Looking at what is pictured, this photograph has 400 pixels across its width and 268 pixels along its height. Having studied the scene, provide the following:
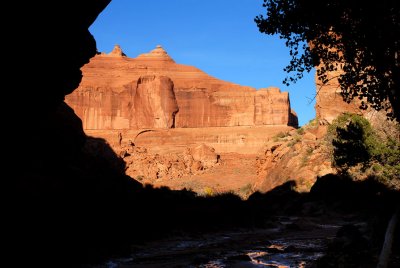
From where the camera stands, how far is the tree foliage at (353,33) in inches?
327

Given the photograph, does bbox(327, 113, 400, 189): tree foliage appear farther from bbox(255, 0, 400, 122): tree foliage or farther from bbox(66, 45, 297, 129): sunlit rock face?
bbox(66, 45, 297, 129): sunlit rock face

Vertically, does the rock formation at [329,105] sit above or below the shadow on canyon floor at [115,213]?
above

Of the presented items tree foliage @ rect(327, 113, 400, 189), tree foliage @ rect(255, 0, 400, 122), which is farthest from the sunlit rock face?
tree foliage @ rect(255, 0, 400, 122)

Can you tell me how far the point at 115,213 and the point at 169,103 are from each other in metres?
81.1

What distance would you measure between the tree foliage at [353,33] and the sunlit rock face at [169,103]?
91.7 metres

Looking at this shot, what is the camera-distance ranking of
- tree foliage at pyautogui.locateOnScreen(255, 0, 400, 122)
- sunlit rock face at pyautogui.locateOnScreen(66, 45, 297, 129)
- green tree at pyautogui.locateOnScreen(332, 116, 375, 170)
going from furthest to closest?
sunlit rock face at pyautogui.locateOnScreen(66, 45, 297, 129) < green tree at pyautogui.locateOnScreen(332, 116, 375, 170) < tree foliage at pyautogui.locateOnScreen(255, 0, 400, 122)

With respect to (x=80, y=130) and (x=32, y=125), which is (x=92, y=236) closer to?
(x=32, y=125)

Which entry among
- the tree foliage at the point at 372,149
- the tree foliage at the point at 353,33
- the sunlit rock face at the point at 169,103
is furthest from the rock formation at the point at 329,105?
the sunlit rock face at the point at 169,103

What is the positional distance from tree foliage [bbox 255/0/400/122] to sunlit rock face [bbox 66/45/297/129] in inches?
3609

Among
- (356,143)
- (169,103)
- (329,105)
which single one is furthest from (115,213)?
(169,103)

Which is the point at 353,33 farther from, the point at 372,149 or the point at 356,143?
the point at 356,143

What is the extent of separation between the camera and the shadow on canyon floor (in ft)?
48.2

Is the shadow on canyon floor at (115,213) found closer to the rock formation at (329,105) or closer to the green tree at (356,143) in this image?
the green tree at (356,143)

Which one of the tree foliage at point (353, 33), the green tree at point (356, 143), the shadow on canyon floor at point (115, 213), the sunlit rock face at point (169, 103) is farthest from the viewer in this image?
the sunlit rock face at point (169, 103)
